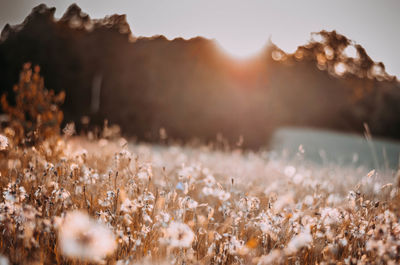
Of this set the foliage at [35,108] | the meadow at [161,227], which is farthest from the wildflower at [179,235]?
the foliage at [35,108]

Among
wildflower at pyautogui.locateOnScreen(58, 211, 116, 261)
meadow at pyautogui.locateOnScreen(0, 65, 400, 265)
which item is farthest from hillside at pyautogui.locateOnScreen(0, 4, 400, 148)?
wildflower at pyautogui.locateOnScreen(58, 211, 116, 261)

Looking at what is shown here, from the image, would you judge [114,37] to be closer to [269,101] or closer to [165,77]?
[165,77]

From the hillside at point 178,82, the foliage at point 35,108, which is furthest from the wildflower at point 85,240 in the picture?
the hillside at point 178,82

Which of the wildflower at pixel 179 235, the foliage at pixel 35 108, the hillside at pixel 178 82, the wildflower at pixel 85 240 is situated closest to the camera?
the wildflower at pixel 85 240

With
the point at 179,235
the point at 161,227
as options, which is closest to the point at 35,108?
the point at 161,227

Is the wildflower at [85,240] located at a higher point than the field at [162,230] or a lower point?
higher

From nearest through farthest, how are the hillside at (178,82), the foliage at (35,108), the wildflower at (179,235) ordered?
the wildflower at (179,235)
the foliage at (35,108)
the hillside at (178,82)

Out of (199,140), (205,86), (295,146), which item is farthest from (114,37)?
(295,146)

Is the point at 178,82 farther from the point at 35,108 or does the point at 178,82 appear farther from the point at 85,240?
the point at 85,240

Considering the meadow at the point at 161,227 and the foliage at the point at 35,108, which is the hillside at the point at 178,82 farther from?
the meadow at the point at 161,227

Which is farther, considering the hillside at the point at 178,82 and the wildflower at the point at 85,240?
the hillside at the point at 178,82

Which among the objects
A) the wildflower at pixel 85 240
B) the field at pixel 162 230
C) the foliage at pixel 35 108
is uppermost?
the foliage at pixel 35 108

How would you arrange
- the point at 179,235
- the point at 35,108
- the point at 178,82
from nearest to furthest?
the point at 179,235 < the point at 35,108 < the point at 178,82

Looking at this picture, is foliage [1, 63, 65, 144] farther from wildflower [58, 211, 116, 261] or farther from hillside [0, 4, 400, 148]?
hillside [0, 4, 400, 148]
